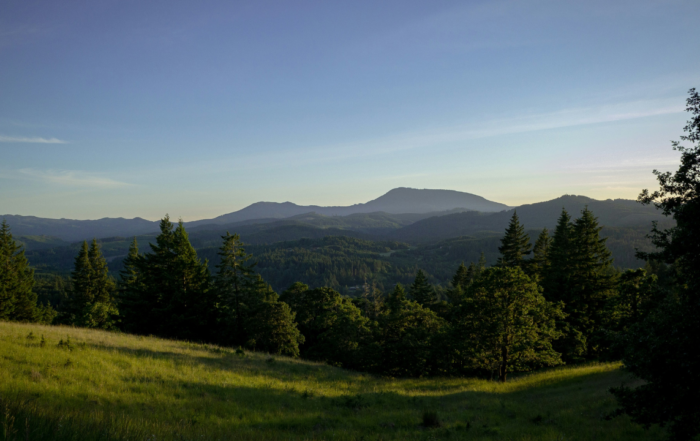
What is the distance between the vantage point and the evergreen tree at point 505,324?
2505 centimetres

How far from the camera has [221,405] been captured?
35.5 feet

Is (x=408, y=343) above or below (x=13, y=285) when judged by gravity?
below

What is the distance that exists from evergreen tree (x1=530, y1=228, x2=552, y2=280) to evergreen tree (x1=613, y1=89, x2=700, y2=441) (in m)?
37.4

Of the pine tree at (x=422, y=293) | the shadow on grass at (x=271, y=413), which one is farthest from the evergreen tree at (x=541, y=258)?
the shadow on grass at (x=271, y=413)

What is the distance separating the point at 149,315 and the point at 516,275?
40.3 meters

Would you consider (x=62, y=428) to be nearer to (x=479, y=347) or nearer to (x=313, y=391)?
(x=313, y=391)

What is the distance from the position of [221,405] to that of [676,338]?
13202 mm

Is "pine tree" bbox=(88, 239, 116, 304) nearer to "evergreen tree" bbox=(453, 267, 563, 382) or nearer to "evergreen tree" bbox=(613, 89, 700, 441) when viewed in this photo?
"evergreen tree" bbox=(453, 267, 563, 382)

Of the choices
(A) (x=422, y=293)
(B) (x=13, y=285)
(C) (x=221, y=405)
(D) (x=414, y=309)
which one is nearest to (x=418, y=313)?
(D) (x=414, y=309)

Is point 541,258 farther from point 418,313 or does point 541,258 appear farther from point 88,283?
point 88,283

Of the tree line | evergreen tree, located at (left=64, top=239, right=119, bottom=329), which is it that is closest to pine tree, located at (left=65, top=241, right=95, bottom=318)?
evergreen tree, located at (left=64, top=239, right=119, bottom=329)

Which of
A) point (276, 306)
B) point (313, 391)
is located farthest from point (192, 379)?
point (276, 306)

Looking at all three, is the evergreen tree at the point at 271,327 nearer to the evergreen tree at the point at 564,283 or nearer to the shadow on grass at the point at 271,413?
the shadow on grass at the point at 271,413

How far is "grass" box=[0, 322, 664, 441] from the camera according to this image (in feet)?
22.9
